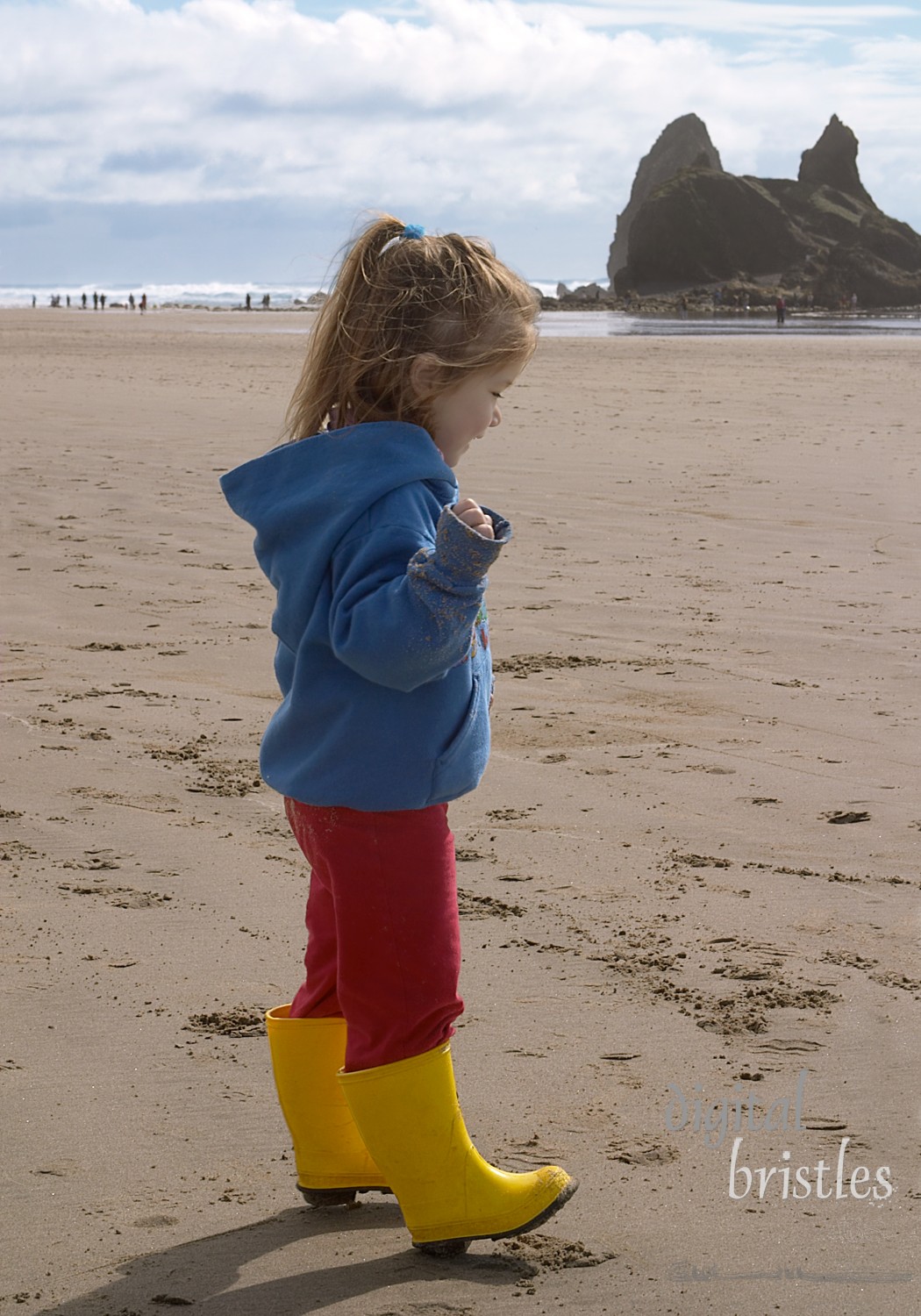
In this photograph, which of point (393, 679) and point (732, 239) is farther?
point (732, 239)

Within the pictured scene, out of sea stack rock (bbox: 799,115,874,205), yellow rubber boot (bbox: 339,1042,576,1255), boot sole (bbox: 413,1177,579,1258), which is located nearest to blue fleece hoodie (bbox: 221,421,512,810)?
yellow rubber boot (bbox: 339,1042,576,1255)

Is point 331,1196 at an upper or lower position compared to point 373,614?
lower

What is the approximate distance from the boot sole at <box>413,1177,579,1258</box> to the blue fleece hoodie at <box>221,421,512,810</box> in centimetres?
64

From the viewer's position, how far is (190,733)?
429 centimetres

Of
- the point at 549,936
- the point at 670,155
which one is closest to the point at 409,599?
the point at 549,936

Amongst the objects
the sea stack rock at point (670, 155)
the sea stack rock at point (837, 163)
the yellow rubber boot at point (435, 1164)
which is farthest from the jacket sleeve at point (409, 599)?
the sea stack rock at point (670, 155)

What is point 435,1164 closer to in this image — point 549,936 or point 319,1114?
point 319,1114

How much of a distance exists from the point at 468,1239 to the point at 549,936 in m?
1.03

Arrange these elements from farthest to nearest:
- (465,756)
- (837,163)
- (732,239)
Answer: (837,163) → (732,239) → (465,756)

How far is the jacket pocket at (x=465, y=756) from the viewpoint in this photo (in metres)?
1.86

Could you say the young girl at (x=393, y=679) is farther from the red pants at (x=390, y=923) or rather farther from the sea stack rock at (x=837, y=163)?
the sea stack rock at (x=837, y=163)

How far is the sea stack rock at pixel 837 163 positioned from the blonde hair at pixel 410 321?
384ft

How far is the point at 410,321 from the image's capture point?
1.89 metres

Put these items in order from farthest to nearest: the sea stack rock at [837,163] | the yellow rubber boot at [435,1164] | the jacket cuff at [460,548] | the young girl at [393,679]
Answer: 1. the sea stack rock at [837,163]
2. the yellow rubber boot at [435,1164]
3. the young girl at [393,679]
4. the jacket cuff at [460,548]
